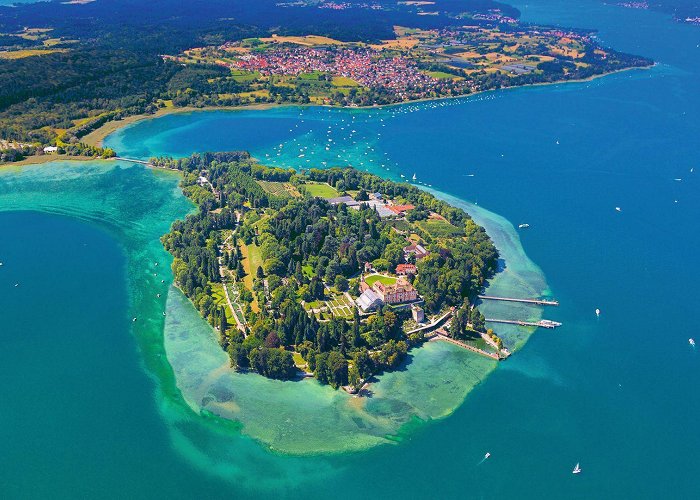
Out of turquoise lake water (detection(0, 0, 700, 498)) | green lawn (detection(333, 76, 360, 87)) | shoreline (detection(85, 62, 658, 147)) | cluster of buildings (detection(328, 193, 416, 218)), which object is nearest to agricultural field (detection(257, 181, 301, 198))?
cluster of buildings (detection(328, 193, 416, 218))

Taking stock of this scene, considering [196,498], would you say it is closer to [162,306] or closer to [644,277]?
[162,306]

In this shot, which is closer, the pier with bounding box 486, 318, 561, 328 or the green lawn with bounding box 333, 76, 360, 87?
the pier with bounding box 486, 318, 561, 328

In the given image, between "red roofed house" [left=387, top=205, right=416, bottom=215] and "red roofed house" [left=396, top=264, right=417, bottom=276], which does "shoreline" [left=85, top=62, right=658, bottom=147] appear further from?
"red roofed house" [left=396, top=264, right=417, bottom=276]

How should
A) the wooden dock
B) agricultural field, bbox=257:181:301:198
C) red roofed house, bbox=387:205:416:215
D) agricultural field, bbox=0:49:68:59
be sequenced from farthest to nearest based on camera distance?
agricultural field, bbox=0:49:68:59 → agricultural field, bbox=257:181:301:198 → red roofed house, bbox=387:205:416:215 → the wooden dock

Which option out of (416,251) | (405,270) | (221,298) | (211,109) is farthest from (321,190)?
(211,109)

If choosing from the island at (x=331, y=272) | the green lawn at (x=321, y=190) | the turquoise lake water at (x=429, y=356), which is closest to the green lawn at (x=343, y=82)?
the turquoise lake water at (x=429, y=356)

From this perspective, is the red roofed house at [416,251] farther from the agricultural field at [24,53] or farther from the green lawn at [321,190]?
the agricultural field at [24,53]
